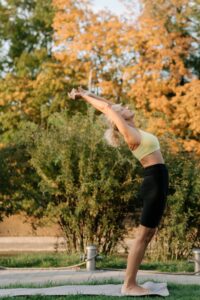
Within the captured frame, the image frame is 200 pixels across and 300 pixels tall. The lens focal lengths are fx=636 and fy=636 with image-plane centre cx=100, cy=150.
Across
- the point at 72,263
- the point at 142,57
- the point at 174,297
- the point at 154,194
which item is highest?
the point at 142,57

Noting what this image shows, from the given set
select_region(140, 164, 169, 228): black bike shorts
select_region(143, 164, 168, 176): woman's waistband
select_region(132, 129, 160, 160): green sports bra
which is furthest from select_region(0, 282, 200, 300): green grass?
select_region(132, 129, 160, 160): green sports bra

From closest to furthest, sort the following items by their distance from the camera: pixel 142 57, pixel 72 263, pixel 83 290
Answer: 1. pixel 83 290
2. pixel 72 263
3. pixel 142 57

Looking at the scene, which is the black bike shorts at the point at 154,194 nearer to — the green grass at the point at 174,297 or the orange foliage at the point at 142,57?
the green grass at the point at 174,297

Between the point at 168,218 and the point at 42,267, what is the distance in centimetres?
241

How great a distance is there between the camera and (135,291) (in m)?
5.88

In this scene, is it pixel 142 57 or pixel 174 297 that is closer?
pixel 174 297

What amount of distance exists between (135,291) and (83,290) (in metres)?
0.54

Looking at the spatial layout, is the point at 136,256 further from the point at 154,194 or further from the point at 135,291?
the point at 154,194

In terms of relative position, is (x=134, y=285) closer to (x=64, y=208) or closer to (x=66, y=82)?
(x=64, y=208)

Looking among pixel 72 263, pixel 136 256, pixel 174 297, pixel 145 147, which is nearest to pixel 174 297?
pixel 174 297

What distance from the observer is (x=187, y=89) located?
57.1 ft

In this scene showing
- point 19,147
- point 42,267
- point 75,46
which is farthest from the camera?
point 75,46

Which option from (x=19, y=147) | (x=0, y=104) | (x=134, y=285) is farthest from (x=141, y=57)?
(x=134, y=285)

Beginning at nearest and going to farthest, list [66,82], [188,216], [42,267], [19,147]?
[42,267]
[188,216]
[19,147]
[66,82]
